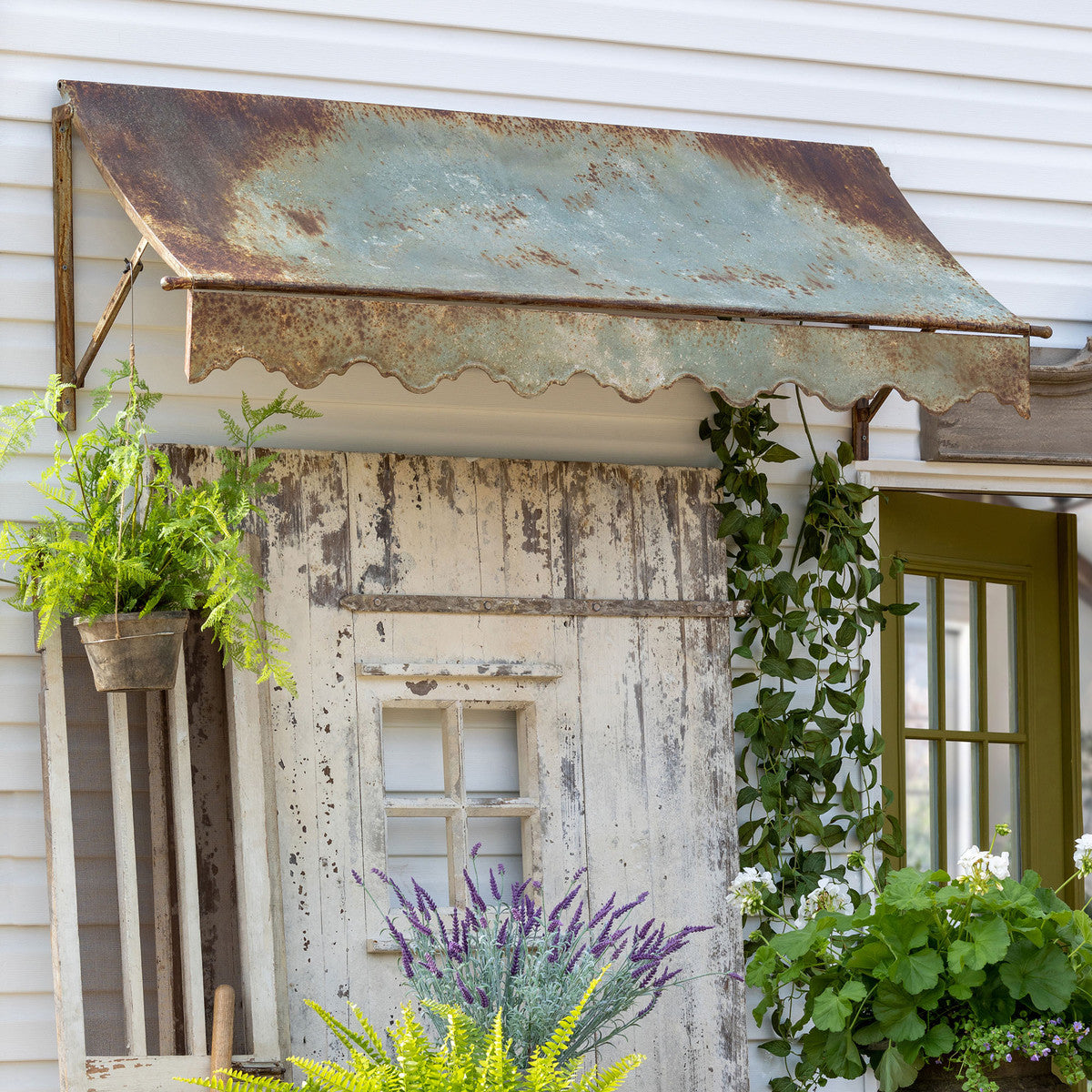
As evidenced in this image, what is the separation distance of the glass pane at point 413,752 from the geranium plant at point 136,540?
1.23 ft

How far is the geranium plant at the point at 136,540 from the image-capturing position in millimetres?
2609

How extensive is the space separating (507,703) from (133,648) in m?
0.90

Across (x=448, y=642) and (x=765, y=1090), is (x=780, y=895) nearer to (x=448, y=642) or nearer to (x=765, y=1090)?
(x=765, y=1090)

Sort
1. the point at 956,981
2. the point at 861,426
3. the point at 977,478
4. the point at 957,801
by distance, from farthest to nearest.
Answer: the point at 957,801, the point at 977,478, the point at 861,426, the point at 956,981

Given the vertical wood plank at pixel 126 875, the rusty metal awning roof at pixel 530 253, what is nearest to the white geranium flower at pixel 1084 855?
the rusty metal awning roof at pixel 530 253

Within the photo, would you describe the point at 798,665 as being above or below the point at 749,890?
above

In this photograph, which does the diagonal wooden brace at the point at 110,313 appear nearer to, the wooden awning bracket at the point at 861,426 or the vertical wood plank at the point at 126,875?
the vertical wood plank at the point at 126,875

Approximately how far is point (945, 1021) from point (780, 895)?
84 cm

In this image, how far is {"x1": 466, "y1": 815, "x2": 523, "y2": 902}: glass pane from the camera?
314 centimetres

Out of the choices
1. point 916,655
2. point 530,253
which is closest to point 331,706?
point 530,253

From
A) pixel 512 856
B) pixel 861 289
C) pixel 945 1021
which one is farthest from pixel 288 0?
pixel 945 1021

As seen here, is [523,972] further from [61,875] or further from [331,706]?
[61,875]

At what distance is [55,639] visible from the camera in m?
2.81

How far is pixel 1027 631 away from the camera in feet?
13.5
